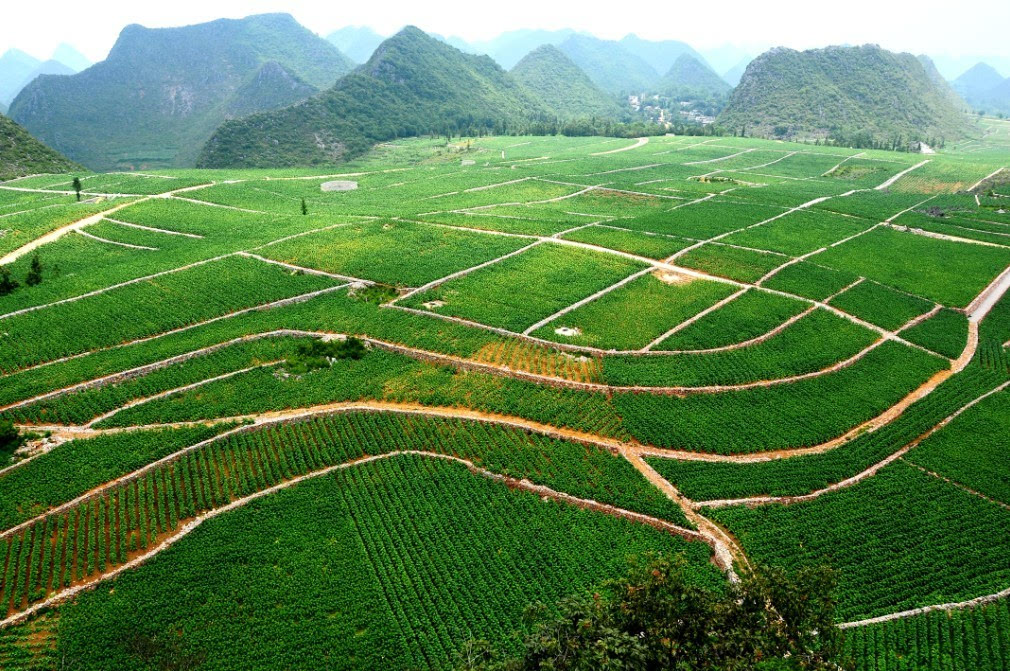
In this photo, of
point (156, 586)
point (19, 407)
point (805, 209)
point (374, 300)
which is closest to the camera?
point (156, 586)

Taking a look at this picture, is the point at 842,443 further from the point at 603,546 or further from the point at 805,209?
the point at 805,209

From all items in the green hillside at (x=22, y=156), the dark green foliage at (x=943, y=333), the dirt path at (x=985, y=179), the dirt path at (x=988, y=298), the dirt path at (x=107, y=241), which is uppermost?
the green hillside at (x=22, y=156)

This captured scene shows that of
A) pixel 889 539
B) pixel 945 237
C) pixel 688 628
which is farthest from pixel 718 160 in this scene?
pixel 688 628

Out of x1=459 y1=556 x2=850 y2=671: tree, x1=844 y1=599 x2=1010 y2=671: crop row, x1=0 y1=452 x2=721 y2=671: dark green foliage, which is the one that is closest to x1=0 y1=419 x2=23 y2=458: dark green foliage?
x1=0 y1=452 x2=721 y2=671: dark green foliage

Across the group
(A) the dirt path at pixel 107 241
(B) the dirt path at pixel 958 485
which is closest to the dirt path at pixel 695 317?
(B) the dirt path at pixel 958 485

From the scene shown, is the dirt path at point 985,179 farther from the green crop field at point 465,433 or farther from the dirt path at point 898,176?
the green crop field at point 465,433

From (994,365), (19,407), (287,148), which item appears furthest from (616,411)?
(287,148)
